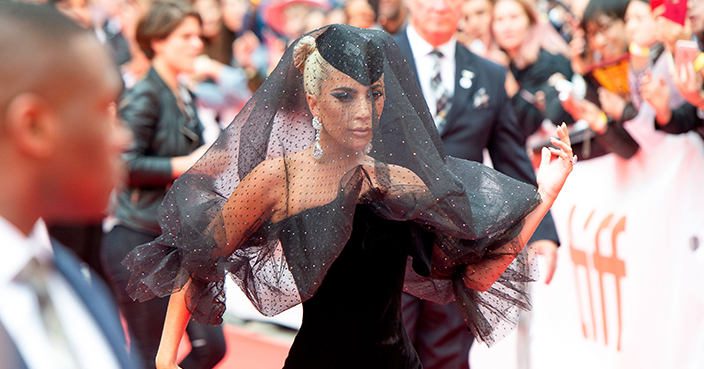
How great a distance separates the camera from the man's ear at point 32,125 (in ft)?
3.31

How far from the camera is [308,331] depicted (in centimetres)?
230

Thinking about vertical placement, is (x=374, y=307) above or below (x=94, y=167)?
below

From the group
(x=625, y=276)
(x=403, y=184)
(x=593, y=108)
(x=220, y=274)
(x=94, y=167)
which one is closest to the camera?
(x=94, y=167)

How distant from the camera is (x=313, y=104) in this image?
2.17 meters

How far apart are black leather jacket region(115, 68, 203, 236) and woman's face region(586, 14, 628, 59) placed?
2155mm

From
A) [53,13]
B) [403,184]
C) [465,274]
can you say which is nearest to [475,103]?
[465,274]

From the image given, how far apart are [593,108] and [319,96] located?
2.42m

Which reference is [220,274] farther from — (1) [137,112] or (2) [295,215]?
(1) [137,112]

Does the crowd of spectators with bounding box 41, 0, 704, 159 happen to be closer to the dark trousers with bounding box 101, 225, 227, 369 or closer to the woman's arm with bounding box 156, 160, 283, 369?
the woman's arm with bounding box 156, 160, 283, 369

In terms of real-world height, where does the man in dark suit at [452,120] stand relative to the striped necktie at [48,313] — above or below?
below

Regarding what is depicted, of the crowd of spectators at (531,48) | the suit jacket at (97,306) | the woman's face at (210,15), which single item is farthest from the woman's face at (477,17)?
the suit jacket at (97,306)

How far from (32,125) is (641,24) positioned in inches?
137

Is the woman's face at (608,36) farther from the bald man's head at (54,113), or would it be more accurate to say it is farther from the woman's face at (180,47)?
the bald man's head at (54,113)

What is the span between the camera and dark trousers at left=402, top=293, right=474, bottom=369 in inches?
143
